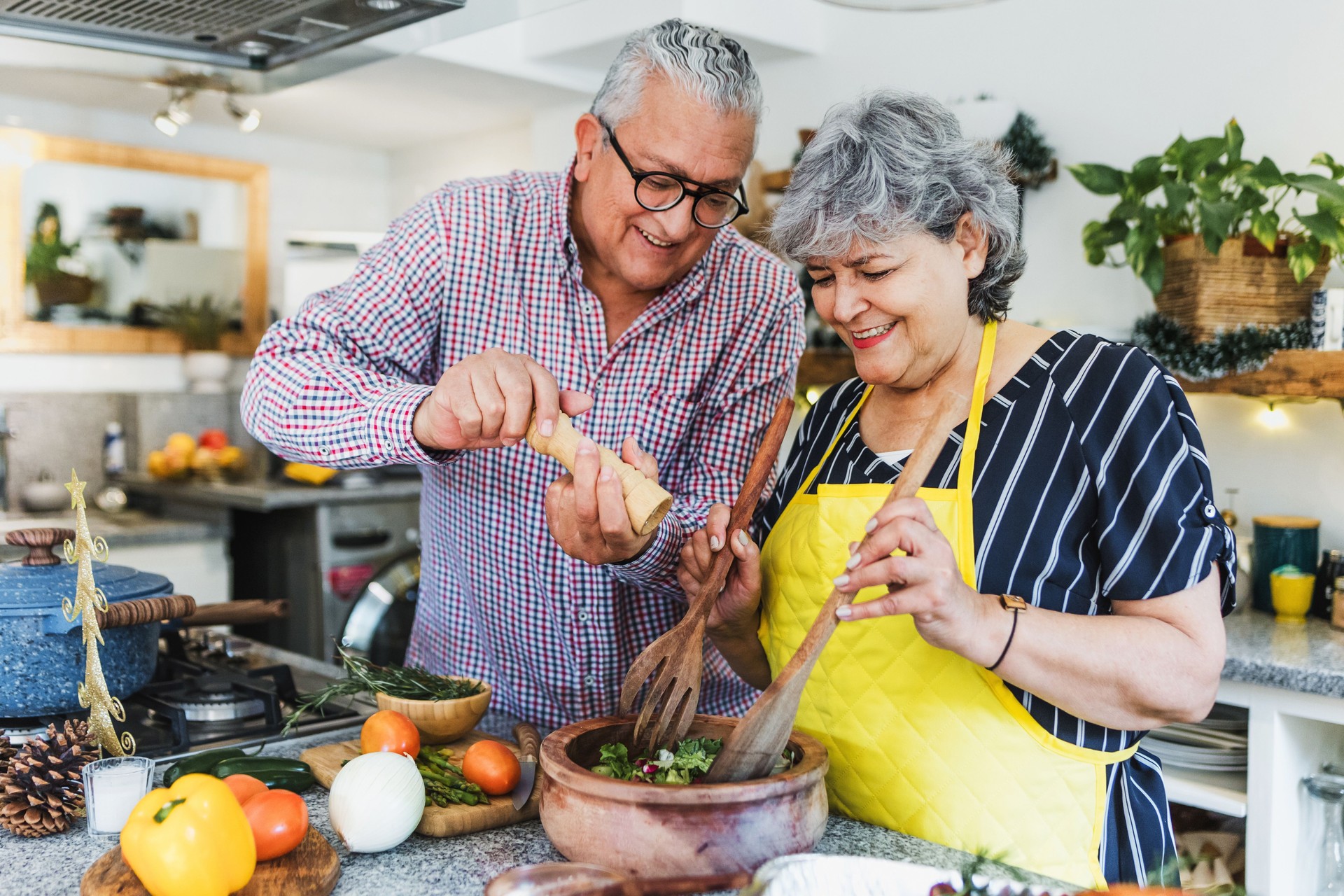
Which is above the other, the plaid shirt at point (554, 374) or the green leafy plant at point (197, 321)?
the green leafy plant at point (197, 321)

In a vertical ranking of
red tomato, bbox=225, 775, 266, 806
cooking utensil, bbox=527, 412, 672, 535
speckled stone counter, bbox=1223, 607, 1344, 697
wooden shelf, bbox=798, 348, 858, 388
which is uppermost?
wooden shelf, bbox=798, 348, 858, 388

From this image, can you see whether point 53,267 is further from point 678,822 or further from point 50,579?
point 678,822

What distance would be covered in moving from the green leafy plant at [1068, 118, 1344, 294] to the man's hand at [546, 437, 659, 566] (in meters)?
1.67

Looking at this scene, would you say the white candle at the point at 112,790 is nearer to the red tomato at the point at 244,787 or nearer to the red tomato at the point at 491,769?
the red tomato at the point at 244,787

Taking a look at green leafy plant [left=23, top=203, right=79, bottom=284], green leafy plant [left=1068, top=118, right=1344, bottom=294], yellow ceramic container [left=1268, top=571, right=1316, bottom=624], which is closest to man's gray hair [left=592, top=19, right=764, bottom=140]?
green leafy plant [left=1068, top=118, right=1344, bottom=294]

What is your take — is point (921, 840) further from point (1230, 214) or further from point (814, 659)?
point (1230, 214)

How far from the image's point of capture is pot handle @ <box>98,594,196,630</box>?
1.36 metres

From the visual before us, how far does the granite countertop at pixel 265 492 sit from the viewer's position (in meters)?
3.75

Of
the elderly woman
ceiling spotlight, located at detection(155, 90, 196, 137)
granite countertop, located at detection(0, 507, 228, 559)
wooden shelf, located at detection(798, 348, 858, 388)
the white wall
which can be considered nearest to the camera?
the elderly woman

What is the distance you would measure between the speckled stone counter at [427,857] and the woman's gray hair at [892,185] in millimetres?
611

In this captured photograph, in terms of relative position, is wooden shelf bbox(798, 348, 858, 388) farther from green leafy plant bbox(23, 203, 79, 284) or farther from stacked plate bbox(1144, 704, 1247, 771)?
green leafy plant bbox(23, 203, 79, 284)

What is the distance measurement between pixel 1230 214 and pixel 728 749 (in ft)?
6.31

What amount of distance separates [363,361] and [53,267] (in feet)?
9.61

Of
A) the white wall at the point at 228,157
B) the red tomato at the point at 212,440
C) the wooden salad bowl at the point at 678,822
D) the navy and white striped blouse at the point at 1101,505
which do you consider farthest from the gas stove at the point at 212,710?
the white wall at the point at 228,157
